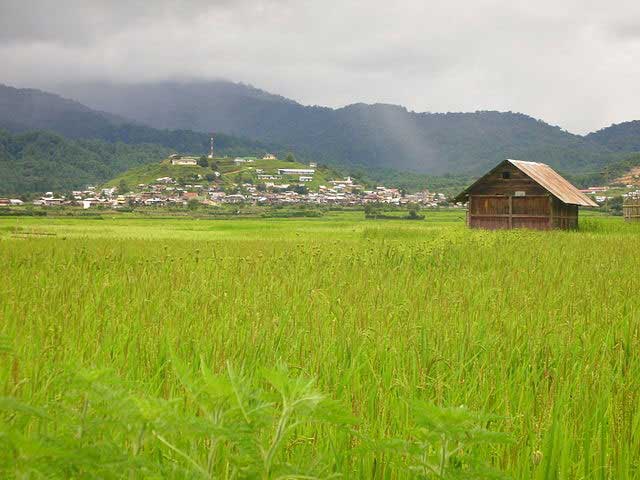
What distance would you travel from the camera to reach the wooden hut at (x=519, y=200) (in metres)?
35.4

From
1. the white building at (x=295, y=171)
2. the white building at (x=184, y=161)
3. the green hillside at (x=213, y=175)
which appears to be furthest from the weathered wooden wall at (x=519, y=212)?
the white building at (x=184, y=161)

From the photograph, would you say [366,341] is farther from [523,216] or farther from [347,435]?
[523,216]

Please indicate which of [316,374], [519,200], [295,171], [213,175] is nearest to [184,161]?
[213,175]

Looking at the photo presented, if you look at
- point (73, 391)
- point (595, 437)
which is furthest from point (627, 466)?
point (73, 391)

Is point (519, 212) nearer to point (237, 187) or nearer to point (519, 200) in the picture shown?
point (519, 200)

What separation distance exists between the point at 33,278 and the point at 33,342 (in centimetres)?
425

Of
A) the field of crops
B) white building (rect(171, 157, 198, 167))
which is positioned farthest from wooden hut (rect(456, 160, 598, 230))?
white building (rect(171, 157, 198, 167))

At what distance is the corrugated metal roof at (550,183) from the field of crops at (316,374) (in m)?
25.0

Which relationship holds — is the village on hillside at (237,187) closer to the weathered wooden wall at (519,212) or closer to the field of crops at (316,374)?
the weathered wooden wall at (519,212)

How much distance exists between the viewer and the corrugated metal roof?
34734 millimetres

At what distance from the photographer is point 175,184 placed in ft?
478

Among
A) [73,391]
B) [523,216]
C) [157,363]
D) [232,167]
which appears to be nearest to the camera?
[73,391]

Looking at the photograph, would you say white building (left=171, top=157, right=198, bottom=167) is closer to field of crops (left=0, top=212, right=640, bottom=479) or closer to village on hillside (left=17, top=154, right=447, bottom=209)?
village on hillside (left=17, top=154, right=447, bottom=209)

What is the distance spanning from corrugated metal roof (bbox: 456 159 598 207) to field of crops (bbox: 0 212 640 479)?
24976mm
